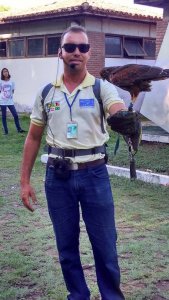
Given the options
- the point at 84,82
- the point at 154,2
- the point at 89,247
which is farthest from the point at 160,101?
the point at 84,82

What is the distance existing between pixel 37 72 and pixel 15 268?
1410 centimetres

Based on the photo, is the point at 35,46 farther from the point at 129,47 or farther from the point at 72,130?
the point at 72,130

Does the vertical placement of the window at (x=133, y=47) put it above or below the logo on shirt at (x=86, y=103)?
below

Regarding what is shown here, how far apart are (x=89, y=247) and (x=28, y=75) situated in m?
14.2

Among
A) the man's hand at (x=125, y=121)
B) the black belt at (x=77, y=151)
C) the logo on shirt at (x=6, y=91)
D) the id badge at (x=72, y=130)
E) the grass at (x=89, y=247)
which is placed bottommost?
the grass at (x=89, y=247)

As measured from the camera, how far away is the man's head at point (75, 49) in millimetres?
2973

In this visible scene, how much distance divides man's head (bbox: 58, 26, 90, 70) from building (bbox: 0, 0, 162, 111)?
12.7 metres

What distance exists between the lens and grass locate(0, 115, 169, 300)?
12.8 ft

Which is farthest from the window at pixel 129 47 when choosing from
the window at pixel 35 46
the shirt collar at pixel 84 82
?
the shirt collar at pixel 84 82

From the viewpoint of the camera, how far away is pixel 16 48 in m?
18.8

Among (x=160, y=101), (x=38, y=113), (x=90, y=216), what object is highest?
(x=38, y=113)

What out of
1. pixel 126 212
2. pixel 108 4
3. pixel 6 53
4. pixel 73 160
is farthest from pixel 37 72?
pixel 73 160

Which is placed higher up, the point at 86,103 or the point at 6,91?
the point at 86,103

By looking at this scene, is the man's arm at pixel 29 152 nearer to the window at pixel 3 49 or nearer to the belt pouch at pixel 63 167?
the belt pouch at pixel 63 167
